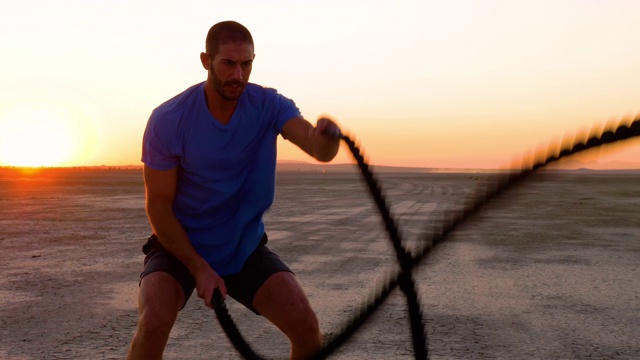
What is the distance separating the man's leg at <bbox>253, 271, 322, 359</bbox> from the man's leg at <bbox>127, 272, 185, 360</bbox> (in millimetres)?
341

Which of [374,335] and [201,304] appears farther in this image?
[201,304]

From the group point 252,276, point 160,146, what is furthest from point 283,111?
point 252,276

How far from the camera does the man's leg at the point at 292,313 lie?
8.32ft

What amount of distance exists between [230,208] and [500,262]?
517 cm

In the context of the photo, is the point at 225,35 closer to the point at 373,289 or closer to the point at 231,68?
the point at 231,68

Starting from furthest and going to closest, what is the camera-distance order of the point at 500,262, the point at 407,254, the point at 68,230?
1. the point at 68,230
2. the point at 500,262
3. the point at 407,254

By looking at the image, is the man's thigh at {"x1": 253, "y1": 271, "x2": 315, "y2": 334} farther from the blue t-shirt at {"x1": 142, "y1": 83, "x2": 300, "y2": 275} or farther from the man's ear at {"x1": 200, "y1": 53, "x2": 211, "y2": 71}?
the man's ear at {"x1": 200, "y1": 53, "x2": 211, "y2": 71}

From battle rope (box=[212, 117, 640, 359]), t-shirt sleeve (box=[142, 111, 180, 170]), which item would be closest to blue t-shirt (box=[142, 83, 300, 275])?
t-shirt sleeve (box=[142, 111, 180, 170])

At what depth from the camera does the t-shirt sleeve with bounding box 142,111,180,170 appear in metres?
2.58

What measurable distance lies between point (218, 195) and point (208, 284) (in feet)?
1.20

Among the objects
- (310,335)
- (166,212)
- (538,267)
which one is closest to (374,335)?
(310,335)

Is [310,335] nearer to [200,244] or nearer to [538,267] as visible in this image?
[200,244]

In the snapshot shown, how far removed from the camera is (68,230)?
10570 mm

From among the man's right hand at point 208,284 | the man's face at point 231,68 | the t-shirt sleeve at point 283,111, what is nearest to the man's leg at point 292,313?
the man's right hand at point 208,284
